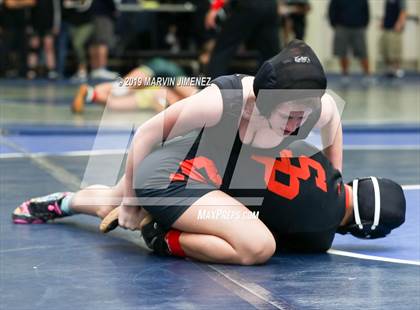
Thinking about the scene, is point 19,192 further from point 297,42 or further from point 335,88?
point 335,88

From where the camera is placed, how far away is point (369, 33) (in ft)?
64.7

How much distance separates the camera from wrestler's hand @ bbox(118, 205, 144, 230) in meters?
4.18

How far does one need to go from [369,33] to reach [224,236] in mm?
16191

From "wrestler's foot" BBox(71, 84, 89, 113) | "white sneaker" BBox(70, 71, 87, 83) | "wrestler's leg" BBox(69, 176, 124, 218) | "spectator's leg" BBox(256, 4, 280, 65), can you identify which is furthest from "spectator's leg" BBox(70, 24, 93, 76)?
"wrestler's leg" BBox(69, 176, 124, 218)

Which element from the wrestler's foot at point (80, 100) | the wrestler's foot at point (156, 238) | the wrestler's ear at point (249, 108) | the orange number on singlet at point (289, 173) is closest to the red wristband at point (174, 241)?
the wrestler's foot at point (156, 238)

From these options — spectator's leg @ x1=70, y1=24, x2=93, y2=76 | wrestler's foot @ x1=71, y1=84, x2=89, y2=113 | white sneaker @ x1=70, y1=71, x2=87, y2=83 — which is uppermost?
wrestler's foot @ x1=71, y1=84, x2=89, y2=113

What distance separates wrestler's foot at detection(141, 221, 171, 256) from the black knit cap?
624 mm

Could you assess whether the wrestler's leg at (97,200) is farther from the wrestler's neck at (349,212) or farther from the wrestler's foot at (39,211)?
the wrestler's neck at (349,212)

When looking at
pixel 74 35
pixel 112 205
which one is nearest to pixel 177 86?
pixel 112 205

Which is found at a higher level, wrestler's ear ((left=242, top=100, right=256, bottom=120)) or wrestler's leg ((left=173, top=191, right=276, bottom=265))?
wrestler's ear ((left=242, top=100, right=256, bottom=120))

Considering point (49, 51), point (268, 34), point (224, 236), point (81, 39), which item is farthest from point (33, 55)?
point (224, 236)

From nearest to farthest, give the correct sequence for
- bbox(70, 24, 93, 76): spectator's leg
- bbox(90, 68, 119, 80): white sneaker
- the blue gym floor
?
the blue gym floor < bbox(90, 68, 119, 80): white sneaker < bbox(70, 24, 93, 76): spectator's leg

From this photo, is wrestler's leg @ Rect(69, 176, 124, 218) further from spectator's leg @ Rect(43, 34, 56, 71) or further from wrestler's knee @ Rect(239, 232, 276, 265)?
spectator's leg @ Rect(43, 34, 56, 71)

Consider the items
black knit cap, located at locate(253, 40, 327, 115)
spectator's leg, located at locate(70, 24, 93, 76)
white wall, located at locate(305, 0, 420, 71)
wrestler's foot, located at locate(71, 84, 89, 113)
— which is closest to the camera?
black knit cap, located at locate(253, 40, 327, 115)
